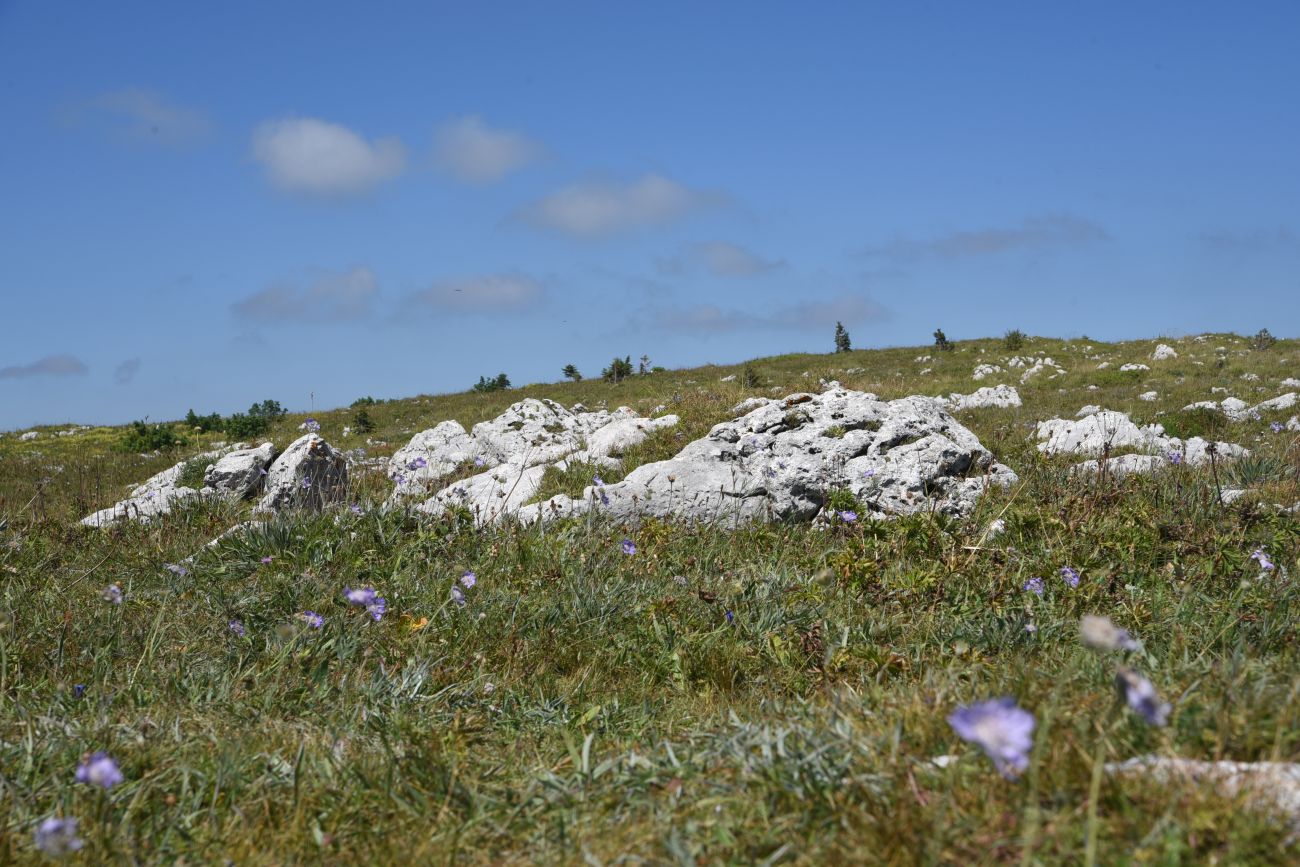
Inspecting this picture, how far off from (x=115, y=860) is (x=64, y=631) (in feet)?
8.37

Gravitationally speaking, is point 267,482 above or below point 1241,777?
above

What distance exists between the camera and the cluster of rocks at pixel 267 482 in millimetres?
8781

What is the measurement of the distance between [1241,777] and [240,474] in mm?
9971

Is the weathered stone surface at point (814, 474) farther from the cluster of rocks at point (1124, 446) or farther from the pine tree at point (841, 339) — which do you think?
the pine tree at point (841, 339)

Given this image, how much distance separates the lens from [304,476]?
356 inches

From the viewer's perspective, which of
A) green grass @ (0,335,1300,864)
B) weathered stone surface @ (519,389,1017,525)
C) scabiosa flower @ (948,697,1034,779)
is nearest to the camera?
scabiosa flower @ (948,697,1034,779)

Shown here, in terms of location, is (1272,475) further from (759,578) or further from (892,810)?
(892,810)

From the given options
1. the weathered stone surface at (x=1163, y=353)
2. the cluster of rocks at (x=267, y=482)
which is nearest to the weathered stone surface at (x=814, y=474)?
the cluster of rocks at (x=267, y=482)

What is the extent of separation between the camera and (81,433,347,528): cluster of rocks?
878 cm

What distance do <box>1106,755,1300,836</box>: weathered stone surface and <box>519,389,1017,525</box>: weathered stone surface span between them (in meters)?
4.94

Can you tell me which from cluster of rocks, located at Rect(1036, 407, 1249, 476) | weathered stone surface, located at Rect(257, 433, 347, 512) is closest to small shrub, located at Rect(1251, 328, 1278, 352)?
cluster of rocks, located at Rect(1036, 407, 1249, 476)

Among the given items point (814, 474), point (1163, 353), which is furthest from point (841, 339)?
point (814, 474)

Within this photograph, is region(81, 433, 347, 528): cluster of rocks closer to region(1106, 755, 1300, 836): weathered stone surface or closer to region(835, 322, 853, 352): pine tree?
region(1106, 755, 1300, 836): weathered stone surface

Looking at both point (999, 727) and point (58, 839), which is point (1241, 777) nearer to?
point (999, 727)
